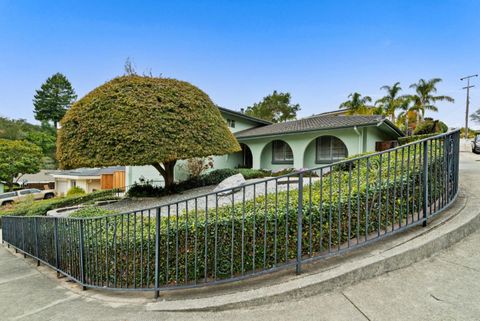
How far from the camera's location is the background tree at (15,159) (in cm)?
2219

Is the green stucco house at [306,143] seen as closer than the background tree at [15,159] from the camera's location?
Yes

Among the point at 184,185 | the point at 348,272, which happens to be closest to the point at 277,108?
the point at 184,185

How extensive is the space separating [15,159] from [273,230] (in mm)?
30154

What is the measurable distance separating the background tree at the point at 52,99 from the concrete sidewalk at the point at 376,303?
4808cm

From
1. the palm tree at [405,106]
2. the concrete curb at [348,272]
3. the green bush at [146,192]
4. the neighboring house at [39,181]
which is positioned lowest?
the neighboring house at [39,181]

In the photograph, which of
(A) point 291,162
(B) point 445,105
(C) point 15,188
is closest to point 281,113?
(B) point 445,105

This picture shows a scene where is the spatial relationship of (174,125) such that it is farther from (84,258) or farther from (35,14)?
(35,14)

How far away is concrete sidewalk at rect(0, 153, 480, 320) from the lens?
1821 millimetres

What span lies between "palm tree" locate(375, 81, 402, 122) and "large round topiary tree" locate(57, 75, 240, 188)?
78.8 ft

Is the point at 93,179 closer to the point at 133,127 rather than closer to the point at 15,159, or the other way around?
the point at 15,159

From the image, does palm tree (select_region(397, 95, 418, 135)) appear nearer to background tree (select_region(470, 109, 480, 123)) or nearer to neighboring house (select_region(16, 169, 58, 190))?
background tree (select_region(470, 109, 480, 123))

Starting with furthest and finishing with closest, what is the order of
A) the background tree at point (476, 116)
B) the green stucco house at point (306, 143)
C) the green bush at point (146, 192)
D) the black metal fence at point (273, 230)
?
the background tree at point (476, 116), the green stucco house at point (306, 143), the green bush at point (146, 192), the black metal fence at point (273, 230)

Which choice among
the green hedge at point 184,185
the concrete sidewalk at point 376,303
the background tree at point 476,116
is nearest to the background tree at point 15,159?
the green hedge at point 184,185

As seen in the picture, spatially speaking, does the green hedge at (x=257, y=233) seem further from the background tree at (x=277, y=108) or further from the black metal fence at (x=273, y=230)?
the background tree at (x=277, y=108)
